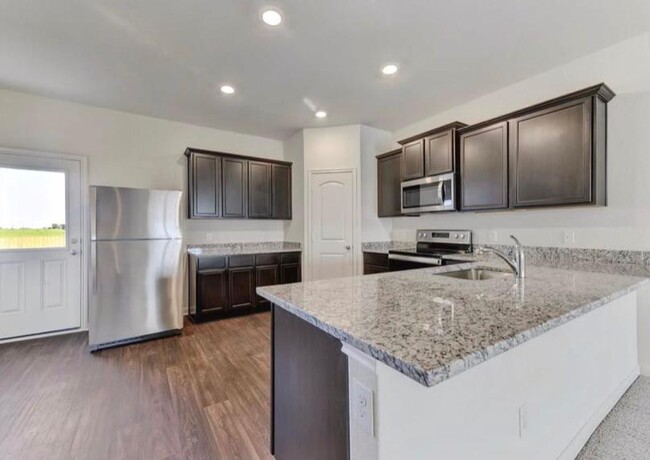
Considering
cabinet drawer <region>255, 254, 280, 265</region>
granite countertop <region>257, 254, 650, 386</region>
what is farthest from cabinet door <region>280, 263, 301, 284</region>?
granite countertop <region>257, 254, 650, 386</region>

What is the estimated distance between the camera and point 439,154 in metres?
3.53

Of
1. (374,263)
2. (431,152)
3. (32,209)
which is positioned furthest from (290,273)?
(32,209)

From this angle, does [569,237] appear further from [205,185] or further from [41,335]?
[41,335]

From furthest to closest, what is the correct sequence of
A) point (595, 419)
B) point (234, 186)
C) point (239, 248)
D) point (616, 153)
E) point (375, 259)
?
point (239, 248)
point (234, 186)
point (375, 259)
point (616, 153)
point (595, 419)

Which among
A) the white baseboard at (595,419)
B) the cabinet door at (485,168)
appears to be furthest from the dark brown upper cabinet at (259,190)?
the white baseboard at (595,419)

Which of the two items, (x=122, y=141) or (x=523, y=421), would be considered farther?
(x=122, y=141)

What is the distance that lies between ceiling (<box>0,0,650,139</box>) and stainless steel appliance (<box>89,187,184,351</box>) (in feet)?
3.91

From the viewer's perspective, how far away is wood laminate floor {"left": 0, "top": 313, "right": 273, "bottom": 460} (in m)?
1.71

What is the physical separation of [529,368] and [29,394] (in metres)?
3.25

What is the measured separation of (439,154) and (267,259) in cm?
265

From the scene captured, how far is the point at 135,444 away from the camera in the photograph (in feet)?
5.65

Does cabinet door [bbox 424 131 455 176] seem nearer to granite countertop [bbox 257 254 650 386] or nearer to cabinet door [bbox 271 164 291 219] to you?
granite countertop [bbox 257 254 650 386]

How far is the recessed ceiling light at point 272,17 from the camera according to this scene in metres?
2.11

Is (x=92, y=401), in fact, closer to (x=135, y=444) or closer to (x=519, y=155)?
(x=135, y=444)
